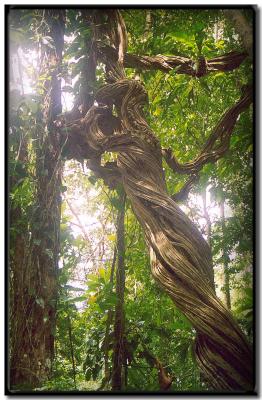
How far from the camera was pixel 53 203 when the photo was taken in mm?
1725

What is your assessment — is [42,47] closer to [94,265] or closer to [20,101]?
[20,101]

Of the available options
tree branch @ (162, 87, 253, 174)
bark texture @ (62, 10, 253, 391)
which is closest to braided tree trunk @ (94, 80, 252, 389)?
bark texture @ (62, 10, 253, 391)

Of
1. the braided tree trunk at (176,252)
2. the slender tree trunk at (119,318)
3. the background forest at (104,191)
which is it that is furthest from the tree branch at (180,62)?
the slender tree trunk at (119,318)

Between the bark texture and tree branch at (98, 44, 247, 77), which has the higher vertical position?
tree branch at (98, 44, 247, 77)

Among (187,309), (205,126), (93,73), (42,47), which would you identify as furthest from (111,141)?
(205,126)

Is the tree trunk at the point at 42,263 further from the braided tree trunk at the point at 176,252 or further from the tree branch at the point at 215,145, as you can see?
the tree branch at the point at 215,145

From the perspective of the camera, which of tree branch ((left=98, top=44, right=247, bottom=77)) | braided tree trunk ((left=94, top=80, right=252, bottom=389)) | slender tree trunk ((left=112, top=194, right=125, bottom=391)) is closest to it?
braided tree trunk ((left=94, top=80, right=252, bottom=389))

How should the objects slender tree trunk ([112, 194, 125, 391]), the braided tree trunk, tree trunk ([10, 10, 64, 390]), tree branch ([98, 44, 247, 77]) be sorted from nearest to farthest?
the braided tree trunk, tree trunk ([10, 10, 64, 390]), slender tree trunk ([112, 194, 125, 391]), tree branch ([98, 44, 247, 77])

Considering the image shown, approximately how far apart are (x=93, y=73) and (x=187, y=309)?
1219 mm

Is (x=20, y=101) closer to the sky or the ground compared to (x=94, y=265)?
closer to the sky

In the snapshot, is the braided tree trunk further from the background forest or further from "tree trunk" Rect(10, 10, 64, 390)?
"tree trunk" Rect(10, 10, 64, 390)

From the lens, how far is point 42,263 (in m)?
1.67

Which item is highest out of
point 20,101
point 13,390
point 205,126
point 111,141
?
point 205,126

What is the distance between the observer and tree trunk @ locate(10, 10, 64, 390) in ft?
5.11
